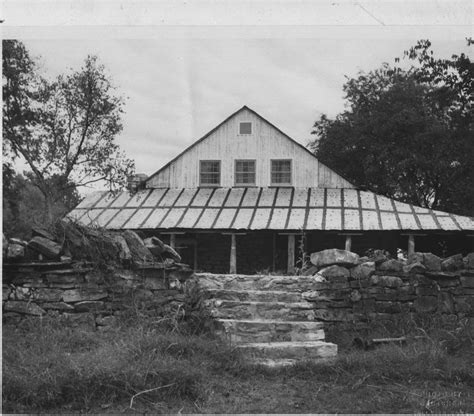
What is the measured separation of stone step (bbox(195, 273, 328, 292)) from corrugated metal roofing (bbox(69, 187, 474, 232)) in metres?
7.71

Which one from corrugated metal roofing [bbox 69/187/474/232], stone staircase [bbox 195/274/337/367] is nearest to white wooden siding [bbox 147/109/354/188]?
corrugated metal roofing [bbox 69/187/474/232]

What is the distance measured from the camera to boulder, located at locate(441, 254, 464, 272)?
7.91m

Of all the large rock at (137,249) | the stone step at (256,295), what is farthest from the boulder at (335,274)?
the large rock at (137,249)

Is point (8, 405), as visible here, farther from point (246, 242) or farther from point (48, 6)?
point (246, 242)

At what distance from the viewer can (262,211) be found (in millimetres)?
17250

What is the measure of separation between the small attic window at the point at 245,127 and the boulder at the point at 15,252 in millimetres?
13643

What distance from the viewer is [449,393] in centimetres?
528

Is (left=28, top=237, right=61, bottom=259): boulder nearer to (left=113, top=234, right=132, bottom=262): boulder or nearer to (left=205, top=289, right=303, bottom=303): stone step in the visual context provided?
(left=113, top=234, right=132, bottom=262): boulder

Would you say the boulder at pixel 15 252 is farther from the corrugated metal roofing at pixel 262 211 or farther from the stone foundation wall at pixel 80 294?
the corrugated metal roofing at pixel 262 211

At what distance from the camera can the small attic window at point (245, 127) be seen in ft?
63.9

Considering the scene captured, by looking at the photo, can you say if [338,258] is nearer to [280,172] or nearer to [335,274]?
[335,274]

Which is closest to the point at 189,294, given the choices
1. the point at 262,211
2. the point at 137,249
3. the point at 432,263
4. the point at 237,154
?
the point at 137,249

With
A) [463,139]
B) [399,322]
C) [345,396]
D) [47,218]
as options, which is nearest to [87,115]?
[47,218]

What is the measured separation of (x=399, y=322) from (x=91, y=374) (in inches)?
178
